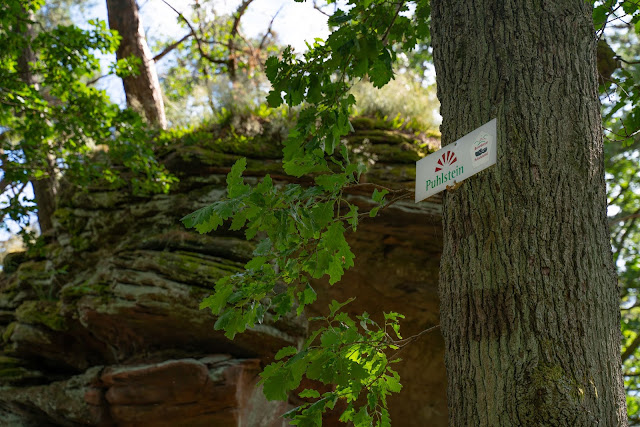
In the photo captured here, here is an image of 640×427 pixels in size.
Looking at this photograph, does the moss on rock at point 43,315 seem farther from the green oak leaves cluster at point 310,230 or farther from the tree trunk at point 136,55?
the green oak leaves cluster at point 310,230

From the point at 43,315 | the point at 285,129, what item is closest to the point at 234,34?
the point at 285,129

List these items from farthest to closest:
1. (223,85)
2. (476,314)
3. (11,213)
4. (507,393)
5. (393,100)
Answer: (223,85), (393,100), (11,213), (476,314), (507,393)

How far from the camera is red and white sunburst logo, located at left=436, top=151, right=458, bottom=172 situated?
260cm

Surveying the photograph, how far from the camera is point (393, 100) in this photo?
7.98 meters

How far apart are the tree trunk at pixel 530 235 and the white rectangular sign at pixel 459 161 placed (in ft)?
0.13

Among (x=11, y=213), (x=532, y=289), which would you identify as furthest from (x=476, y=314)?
(x=11, y=213)

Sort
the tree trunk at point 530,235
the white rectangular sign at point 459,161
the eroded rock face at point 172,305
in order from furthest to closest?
the eroded rock face at point 172,305 → the white rectangular sign at point 459,161 → the tree trunk at point 530,235

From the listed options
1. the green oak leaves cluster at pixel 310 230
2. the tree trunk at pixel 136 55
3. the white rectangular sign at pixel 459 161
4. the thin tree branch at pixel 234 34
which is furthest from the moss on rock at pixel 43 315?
the white rectangular sign at pixel 459 161

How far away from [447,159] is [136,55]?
7661mm

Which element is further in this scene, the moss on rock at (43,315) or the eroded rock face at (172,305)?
the moss on rock at (43,315)

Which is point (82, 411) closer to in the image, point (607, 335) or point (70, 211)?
point (70, 211)

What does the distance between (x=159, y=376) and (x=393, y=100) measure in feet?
14.6

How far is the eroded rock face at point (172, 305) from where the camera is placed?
20.1 ft

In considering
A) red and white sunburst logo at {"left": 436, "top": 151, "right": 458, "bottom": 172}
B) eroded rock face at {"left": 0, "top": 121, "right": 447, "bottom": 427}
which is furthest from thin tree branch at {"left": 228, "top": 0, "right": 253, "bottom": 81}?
red and white sunburst logo at {"left": 436, "top": 151, "right": 458, "bottom": 172}
